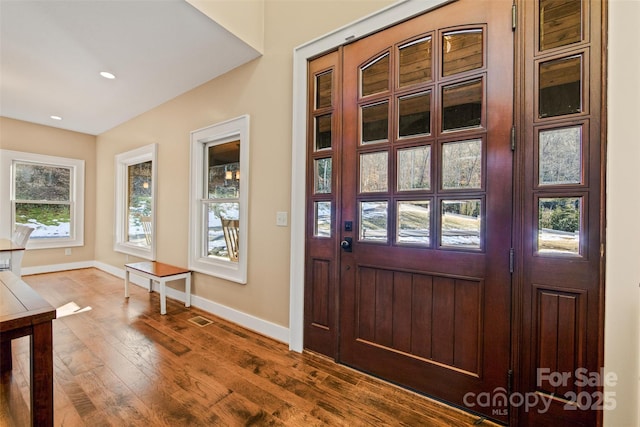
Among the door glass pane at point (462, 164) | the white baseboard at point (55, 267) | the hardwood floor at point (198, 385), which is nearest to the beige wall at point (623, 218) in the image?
the door glass pane at point (462, 164)

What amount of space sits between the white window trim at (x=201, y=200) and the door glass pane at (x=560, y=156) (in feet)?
7.42

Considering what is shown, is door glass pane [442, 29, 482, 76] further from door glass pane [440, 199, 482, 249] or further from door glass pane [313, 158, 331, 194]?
door glass pane [313, 158, 331, 194]

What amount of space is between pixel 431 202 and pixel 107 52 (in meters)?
3.25

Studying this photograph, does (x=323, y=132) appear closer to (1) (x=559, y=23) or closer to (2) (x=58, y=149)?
(1) (x=559, y=23)

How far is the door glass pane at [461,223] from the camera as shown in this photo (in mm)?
1511

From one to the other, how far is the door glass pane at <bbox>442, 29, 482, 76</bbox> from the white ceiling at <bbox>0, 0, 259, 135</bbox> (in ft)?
5.65

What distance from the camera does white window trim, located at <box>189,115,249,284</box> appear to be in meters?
2.62

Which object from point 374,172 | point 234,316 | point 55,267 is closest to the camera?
point 374,172

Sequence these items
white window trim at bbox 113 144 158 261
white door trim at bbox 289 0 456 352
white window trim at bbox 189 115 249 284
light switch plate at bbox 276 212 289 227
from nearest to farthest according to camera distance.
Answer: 1. white door trim at bbox 289 0 456 352
2. light switch plate at bbox 276 212 289 227
3. white window trim at bbox 189 115 249 284
4. white window trim at bbox 113 144 158 261

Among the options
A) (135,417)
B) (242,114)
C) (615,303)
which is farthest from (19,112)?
(615,303)

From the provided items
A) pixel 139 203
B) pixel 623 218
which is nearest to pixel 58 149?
pixel 139 203

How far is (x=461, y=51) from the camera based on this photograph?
1565mm

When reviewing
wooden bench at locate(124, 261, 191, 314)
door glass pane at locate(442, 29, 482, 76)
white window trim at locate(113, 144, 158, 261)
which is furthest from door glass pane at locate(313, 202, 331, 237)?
white window trim at locate(113, 144, 158, 261)

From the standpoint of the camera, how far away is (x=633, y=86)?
3.67 feet
